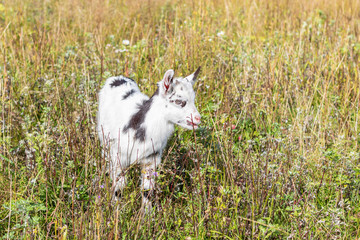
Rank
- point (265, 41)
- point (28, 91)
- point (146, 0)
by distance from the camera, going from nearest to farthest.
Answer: point (28, 91) < point (265, 41) < point (146, 0)

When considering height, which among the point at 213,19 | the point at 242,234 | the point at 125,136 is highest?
the point at 213,19

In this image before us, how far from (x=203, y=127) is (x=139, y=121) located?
63 centimetres

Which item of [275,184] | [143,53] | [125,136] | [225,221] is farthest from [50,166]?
[143,53]

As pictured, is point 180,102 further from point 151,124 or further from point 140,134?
point 140,134

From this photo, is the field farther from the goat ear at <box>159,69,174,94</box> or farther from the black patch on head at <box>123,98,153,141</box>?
the goat ear at <box>159,69,174,94</box>

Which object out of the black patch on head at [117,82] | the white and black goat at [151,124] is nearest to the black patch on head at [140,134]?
the white and black goat at [151,124]

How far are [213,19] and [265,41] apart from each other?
87 cm

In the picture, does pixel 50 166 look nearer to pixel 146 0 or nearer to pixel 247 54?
pixel 247 54

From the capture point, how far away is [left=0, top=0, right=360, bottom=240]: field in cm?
256

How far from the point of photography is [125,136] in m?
3.16

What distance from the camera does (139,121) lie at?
3.12 m

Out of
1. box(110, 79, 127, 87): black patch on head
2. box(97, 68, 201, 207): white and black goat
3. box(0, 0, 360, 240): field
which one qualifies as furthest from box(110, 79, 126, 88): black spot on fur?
box(97, 68, 201, 207): white and black goat

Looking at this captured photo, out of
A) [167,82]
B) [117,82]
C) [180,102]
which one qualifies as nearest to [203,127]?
[180,102]

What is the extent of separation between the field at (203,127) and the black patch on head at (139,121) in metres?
0.31
